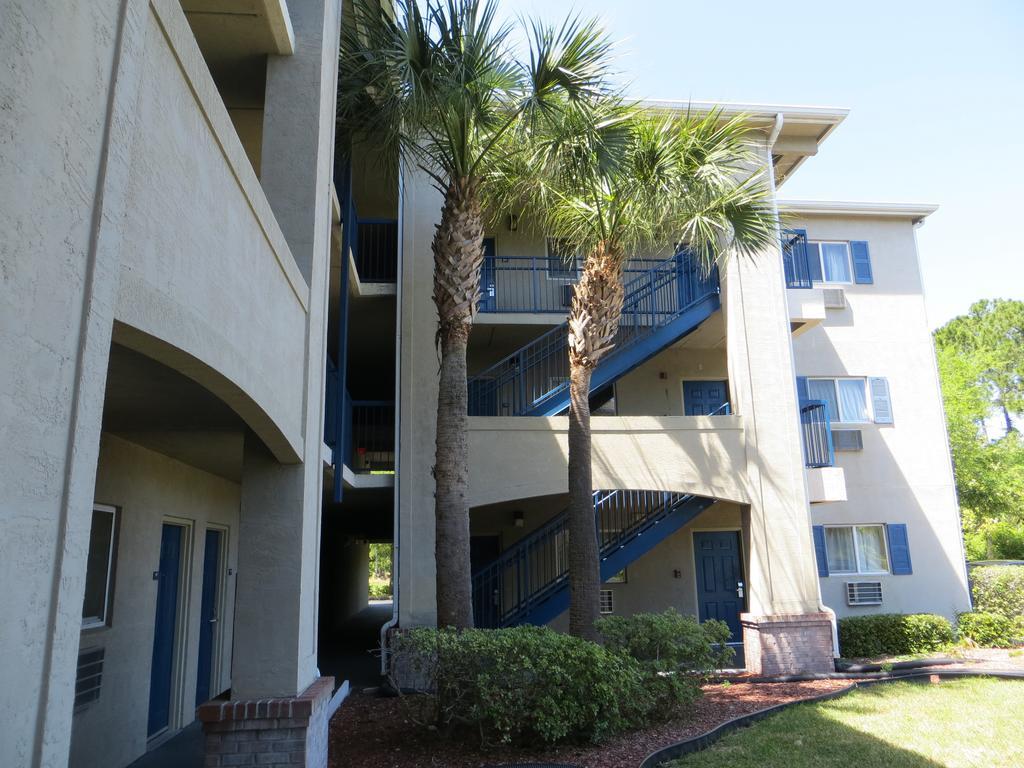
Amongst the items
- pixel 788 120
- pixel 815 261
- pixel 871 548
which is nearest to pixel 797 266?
pixel 815 261

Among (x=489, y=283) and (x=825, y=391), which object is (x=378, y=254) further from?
(x=825, y=391)

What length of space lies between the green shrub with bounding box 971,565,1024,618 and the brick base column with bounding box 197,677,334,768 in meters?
16.7

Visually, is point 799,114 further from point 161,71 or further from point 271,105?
point 161,71

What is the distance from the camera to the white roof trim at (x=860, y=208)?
18.4 meters

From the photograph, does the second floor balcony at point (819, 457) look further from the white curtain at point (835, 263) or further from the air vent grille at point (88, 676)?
the air vent grille at point (88, 676)

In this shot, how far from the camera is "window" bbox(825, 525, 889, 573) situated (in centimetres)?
1734

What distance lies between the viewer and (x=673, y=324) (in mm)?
14703

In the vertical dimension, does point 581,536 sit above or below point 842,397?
below

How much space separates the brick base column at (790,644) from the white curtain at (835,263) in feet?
28.4

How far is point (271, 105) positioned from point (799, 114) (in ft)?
39.8

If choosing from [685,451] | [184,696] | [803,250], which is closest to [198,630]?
[184,696]

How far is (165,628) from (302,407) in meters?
4.70

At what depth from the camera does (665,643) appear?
408 inches

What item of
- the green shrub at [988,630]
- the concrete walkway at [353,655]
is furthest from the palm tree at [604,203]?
the green shrub at [988,630]
